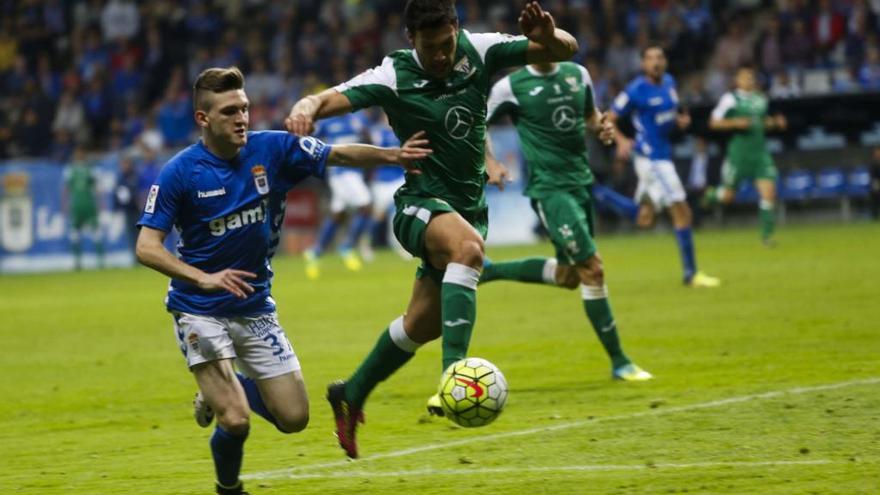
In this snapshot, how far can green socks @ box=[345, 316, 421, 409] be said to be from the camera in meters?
A: 8.40

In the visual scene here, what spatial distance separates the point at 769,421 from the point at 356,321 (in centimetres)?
814

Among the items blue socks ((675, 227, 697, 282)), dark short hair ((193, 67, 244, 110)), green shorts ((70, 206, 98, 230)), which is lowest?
green shorts ((70, 206, 98, 230))

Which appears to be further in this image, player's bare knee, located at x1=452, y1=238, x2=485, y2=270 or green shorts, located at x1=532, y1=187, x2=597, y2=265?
green shorts, located at x1=532, y1=187, x2=597, y2=265

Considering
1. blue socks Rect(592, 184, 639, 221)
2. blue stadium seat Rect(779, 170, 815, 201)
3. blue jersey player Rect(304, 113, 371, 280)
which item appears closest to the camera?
blue jersey player Rect(304, 113, 371, 280)

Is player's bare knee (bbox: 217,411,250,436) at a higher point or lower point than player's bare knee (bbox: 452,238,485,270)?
lower

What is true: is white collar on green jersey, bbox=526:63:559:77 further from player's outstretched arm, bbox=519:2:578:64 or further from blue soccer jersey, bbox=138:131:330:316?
blue soccer jersey, bbox=138:131:330:316

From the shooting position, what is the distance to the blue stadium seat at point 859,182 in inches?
1089

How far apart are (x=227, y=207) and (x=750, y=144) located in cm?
1750

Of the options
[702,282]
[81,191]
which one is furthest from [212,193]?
[81,191]

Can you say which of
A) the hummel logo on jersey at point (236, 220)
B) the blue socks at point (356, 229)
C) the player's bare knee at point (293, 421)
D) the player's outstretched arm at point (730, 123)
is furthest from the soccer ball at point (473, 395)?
the blue socks at point (356, 229)

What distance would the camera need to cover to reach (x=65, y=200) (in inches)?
1191

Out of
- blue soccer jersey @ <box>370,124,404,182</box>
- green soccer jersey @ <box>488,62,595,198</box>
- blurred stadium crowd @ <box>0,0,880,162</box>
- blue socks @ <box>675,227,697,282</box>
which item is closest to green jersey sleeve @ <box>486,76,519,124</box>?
green soccer jersey @ <box>488,62,595,198</box>

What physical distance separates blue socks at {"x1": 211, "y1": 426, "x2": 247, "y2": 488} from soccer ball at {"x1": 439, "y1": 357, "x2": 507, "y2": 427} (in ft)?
3.37

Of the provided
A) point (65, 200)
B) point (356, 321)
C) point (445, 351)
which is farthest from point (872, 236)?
point (445, 351)
